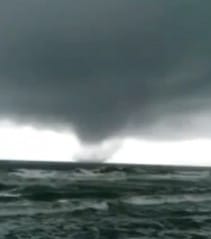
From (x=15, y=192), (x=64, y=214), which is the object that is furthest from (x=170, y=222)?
(x=15, y=192)

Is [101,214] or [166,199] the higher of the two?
[166,199]

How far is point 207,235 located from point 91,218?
8.87 metres

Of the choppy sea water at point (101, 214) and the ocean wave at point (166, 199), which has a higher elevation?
the ocean wave at point (166, 199)

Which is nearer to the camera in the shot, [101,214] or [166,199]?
[101,214]

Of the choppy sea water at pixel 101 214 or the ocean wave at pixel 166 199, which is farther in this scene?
the ocean wave at pixel 166 199

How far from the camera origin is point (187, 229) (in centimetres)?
2967

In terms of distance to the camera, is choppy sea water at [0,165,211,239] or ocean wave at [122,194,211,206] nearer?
choppy sea water at [0,165,211,239]

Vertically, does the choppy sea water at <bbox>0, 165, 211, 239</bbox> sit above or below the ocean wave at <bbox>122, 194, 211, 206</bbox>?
below

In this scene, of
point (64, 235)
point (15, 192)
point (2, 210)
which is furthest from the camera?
point (15, 192)

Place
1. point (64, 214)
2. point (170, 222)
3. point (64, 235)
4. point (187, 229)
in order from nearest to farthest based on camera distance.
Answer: point (64, 235)
point (187, 229)
point (170, 222)
point (64, 214)

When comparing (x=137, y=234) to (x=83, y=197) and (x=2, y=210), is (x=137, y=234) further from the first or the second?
(x=83, y=197)

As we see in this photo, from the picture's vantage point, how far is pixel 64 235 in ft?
Answer: 87.2

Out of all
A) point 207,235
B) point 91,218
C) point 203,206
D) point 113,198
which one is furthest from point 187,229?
point 113,198

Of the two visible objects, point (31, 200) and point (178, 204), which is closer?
point (178, 204)
